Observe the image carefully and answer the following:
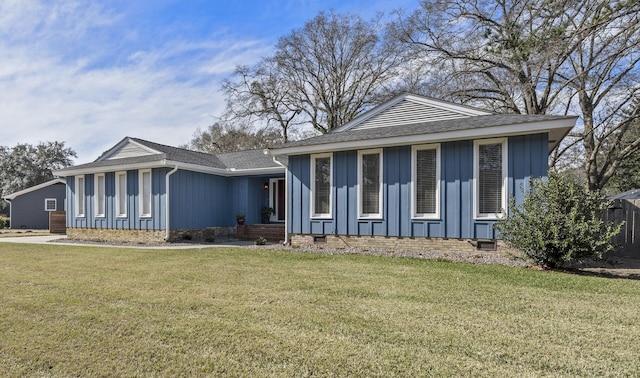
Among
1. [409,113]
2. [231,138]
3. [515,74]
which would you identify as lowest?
[409,113]

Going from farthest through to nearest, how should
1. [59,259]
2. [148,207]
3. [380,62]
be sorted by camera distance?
[380,62]
[148,207]
[59,259]

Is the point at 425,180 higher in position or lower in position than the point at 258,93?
lower

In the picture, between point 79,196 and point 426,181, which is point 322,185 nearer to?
point 426,181

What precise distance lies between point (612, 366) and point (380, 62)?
894 inches

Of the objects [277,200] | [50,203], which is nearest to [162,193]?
[277,200]

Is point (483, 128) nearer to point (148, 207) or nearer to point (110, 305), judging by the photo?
point (110, 305)

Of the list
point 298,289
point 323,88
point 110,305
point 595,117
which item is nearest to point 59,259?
point 110,305

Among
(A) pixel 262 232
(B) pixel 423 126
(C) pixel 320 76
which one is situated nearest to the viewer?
(B) pixel 423 126

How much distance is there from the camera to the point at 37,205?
79.6 ft

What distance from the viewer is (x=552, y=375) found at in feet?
8.41

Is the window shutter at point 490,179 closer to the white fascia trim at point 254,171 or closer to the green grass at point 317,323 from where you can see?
the green grass at point 317,323

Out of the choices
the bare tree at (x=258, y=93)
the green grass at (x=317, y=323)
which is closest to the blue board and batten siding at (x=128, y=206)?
the green grass at (x=317, y=323)

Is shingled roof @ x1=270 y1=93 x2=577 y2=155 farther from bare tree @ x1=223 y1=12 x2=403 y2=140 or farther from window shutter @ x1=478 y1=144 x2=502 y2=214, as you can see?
bare tree @ x1=223 y1=12 x2=403 y2=140

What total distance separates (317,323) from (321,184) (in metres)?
6.62
